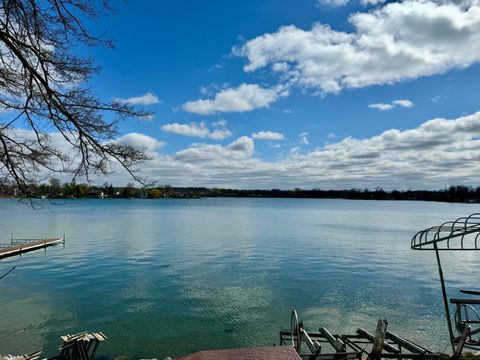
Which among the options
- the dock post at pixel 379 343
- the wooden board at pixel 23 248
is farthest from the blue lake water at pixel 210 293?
the dock post at pixel 379 343

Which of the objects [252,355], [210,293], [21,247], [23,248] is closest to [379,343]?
[252,355]

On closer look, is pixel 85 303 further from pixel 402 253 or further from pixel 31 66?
pixel 402 253

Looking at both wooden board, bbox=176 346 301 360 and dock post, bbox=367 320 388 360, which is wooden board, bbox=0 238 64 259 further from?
dock post, bbox=367 320 388 360

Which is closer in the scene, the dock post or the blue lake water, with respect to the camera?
the dock post

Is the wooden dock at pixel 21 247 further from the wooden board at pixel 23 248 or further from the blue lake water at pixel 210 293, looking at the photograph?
the blue lake water at pixel 210 293

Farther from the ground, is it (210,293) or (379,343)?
(379,343)

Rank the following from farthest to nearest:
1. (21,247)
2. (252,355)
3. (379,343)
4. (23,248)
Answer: (23,248)
(21,247)
(379,343)
(252,355)

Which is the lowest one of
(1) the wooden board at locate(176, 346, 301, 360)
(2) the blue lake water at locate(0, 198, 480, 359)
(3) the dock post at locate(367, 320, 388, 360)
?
(2) the blue lake water at locate(0, 198, 480, 359)

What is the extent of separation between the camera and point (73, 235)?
188 feet

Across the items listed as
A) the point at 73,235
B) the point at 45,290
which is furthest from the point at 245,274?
the point at 73,235

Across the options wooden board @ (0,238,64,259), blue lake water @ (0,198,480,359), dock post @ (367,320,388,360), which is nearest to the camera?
dock post @ (367,320,388,360)

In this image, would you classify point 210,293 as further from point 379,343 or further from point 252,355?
point 252,355

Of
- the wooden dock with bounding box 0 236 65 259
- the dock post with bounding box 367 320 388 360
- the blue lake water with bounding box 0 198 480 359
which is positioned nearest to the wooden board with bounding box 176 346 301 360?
the dock post with bounding box 367 320 388 360

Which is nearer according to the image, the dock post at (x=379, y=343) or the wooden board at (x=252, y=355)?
the wooden board at (x=252, y=355)
